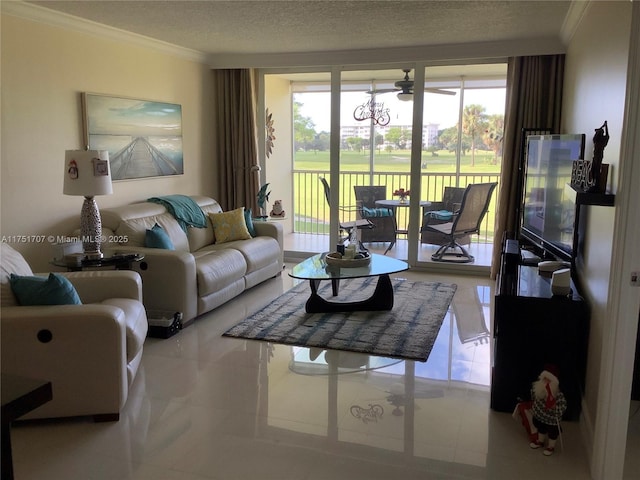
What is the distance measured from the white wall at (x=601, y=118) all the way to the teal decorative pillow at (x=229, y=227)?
3.22m

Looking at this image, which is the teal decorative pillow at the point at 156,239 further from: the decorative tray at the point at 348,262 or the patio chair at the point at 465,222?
the patio chair at the point at 465,222

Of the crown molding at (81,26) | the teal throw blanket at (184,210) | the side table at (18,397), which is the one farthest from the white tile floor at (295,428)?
the crown molding at (81,26)

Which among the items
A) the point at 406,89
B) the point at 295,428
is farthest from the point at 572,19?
the point at 295,428

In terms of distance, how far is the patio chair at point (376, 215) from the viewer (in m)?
6.56

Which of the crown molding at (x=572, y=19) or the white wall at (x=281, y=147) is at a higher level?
the crown molding at (x=572, y=19)

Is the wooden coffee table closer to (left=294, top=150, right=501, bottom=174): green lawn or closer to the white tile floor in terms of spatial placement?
the white tile floor

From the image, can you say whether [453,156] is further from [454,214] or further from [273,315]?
[273,315]

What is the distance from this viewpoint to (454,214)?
6.33 m

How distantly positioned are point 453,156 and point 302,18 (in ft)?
8.75

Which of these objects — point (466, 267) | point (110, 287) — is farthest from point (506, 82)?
point (110, 287)

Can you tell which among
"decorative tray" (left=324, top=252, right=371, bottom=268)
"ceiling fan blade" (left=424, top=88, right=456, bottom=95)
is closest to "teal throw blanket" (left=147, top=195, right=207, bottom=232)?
"decorative tray" (left=324, top=252, right=371, bottom=268)

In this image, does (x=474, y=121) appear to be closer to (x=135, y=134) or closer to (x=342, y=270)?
(x=342, y=270)

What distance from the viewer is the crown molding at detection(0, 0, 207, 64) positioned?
3826 millimetres

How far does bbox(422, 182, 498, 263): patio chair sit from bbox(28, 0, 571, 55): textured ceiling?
5.19 feet
